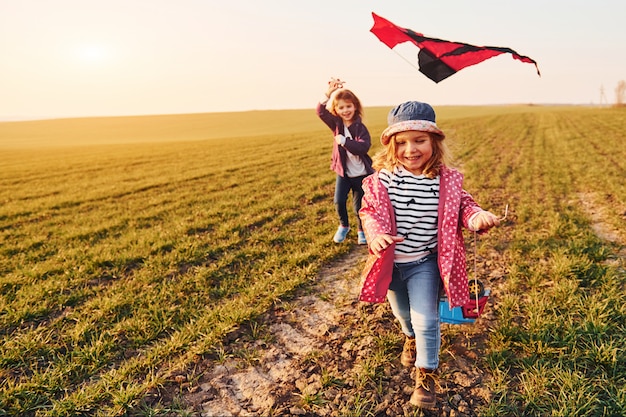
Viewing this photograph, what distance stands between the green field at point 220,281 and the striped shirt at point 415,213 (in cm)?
116

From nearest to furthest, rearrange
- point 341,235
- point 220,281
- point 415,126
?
point 415,126
point 220,281
point 341,235

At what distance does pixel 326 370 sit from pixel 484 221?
1.69 metres

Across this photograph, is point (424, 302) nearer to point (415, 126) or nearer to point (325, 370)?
point (325, 370)

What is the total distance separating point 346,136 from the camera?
5652mm

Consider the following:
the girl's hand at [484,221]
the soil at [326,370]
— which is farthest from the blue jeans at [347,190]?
the girl's hand at [484,221]

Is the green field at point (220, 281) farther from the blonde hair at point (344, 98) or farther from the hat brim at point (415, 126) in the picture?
the blonde hair at point (344, 98)


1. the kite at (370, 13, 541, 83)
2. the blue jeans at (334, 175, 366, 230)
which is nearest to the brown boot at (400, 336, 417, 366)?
the kite at (370, 13, 541, 83)

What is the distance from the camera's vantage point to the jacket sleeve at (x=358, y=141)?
17.7 feet

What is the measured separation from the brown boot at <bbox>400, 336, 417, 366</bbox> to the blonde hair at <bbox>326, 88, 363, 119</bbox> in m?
3.31

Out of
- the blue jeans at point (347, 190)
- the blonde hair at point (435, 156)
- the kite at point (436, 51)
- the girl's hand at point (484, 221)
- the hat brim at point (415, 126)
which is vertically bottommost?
the blue jeans at point (347, 190)

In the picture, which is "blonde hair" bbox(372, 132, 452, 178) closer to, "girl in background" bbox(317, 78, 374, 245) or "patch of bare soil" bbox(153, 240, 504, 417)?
"patch of bare soil" bbox(153, 240, 504, 417)

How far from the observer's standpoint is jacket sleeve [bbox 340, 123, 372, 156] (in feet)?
17.7

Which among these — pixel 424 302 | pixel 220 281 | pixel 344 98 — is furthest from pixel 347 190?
pixel 424 302

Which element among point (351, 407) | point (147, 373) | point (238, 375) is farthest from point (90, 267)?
point (351, 407)
